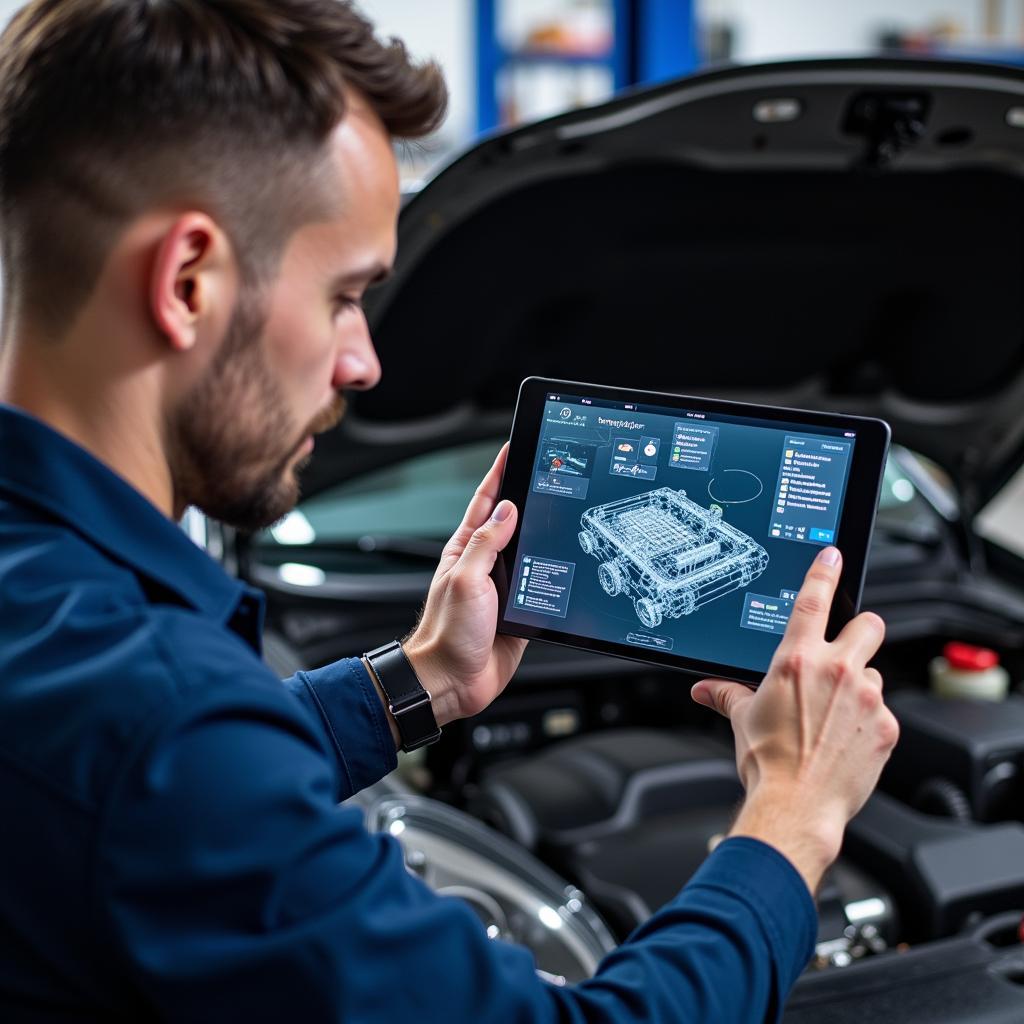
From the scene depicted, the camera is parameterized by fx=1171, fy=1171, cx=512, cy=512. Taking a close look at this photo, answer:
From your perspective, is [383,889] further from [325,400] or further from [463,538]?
[463,538]

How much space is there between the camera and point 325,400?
84cm

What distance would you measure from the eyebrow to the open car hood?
22.3 inches

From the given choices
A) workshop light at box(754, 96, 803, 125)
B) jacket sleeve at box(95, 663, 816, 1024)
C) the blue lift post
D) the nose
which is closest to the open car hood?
workshop light at box(754, 96, 803, 125)

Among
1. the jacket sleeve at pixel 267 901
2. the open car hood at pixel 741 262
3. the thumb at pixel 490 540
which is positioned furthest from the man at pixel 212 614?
the open car hood at pixel 741 262

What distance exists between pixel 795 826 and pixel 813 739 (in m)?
0.07

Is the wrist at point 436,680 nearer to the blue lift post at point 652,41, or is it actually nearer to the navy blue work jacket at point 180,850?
the navy blue work jacket at point 180,850

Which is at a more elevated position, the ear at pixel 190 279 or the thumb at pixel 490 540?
the ear at pixel 190 279

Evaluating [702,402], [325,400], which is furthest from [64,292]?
[702,402]

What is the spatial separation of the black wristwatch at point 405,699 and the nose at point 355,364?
32cm

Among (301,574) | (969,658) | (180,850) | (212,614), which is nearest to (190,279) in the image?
(212,614)

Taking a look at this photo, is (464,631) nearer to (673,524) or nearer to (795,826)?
(673,524)

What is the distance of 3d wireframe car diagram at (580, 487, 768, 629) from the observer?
1.05 metres

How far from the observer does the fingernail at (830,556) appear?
0.94 metres

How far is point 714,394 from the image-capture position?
1.96 m
